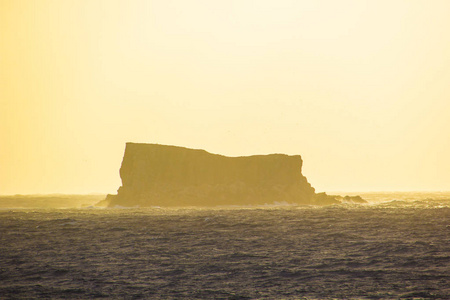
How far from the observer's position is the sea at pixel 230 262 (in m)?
26.8

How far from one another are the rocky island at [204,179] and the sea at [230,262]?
64.8m

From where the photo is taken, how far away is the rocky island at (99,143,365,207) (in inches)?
4751

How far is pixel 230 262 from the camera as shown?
34.6 meters

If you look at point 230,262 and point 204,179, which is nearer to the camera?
point 230,262

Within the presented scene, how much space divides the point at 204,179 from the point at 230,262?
92.8 metres

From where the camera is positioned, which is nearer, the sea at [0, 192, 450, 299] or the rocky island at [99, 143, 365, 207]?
the sea at [0, 192, 450, 299]

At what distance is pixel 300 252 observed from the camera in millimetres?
38062

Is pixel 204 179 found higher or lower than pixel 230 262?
higher

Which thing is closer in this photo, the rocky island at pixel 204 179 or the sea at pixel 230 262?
the sea at pixel 230 262

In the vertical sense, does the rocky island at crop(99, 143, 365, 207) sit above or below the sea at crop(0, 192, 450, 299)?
above

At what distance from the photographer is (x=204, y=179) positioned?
12725cm

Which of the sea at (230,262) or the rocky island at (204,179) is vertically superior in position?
the rocky island at (204,179)

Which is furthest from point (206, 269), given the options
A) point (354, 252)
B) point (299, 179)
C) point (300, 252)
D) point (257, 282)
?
point (299, 179)

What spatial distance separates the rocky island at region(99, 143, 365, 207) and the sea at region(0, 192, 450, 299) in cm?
6481
